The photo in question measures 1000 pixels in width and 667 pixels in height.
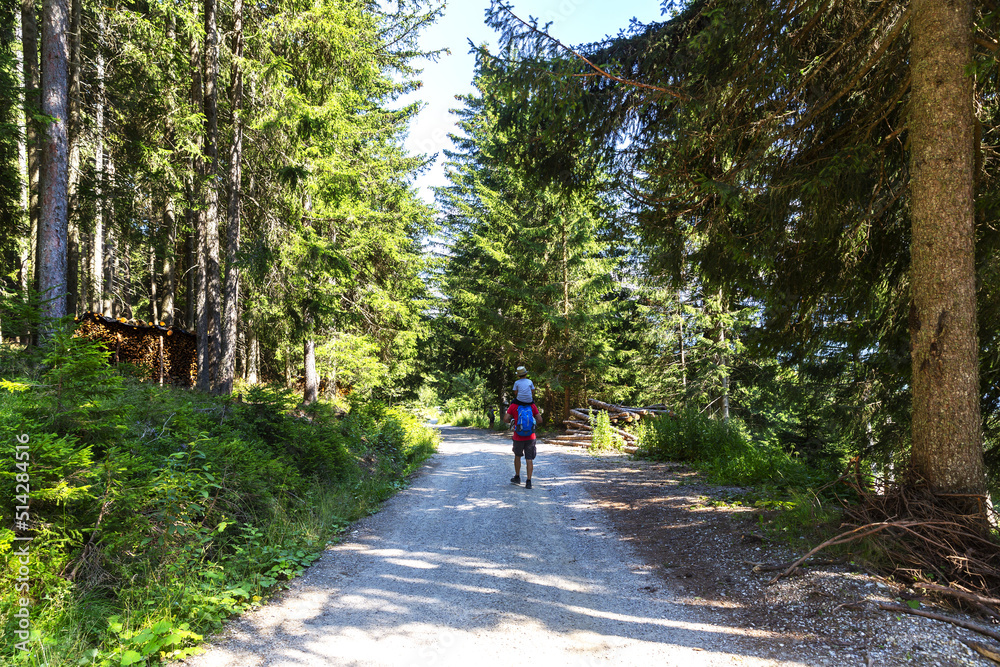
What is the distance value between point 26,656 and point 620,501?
22.2 ft

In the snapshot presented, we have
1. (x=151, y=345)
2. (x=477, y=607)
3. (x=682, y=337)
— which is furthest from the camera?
(x=682, y=337)

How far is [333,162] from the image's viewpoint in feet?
39.0

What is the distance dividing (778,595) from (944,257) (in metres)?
3.47

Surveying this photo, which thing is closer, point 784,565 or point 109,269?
point 784,565

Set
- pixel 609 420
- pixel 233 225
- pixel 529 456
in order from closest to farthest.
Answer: pixel 529 456 → pixel 233 225 → pixel 609 420

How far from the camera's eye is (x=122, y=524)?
3783 mm

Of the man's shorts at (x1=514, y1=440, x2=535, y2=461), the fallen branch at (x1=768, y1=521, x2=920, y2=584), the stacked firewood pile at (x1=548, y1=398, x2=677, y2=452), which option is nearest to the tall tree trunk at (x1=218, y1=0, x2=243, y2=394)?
the man's shorts at (x1=514, y1=440, x2=535, y2=461)

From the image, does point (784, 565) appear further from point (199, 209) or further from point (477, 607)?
point (199, 209)

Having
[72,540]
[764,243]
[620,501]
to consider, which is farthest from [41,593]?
[764,243]

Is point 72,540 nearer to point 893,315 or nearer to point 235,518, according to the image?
point 235,518

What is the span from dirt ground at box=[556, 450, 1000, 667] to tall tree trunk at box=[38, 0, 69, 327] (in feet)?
32.4

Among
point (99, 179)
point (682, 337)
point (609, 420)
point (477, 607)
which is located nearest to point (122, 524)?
point (477, 607)

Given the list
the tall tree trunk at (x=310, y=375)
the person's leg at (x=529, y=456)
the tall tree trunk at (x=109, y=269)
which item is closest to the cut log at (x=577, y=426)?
the person's leg at (x=529, y=456)

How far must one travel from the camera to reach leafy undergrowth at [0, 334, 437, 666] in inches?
123
